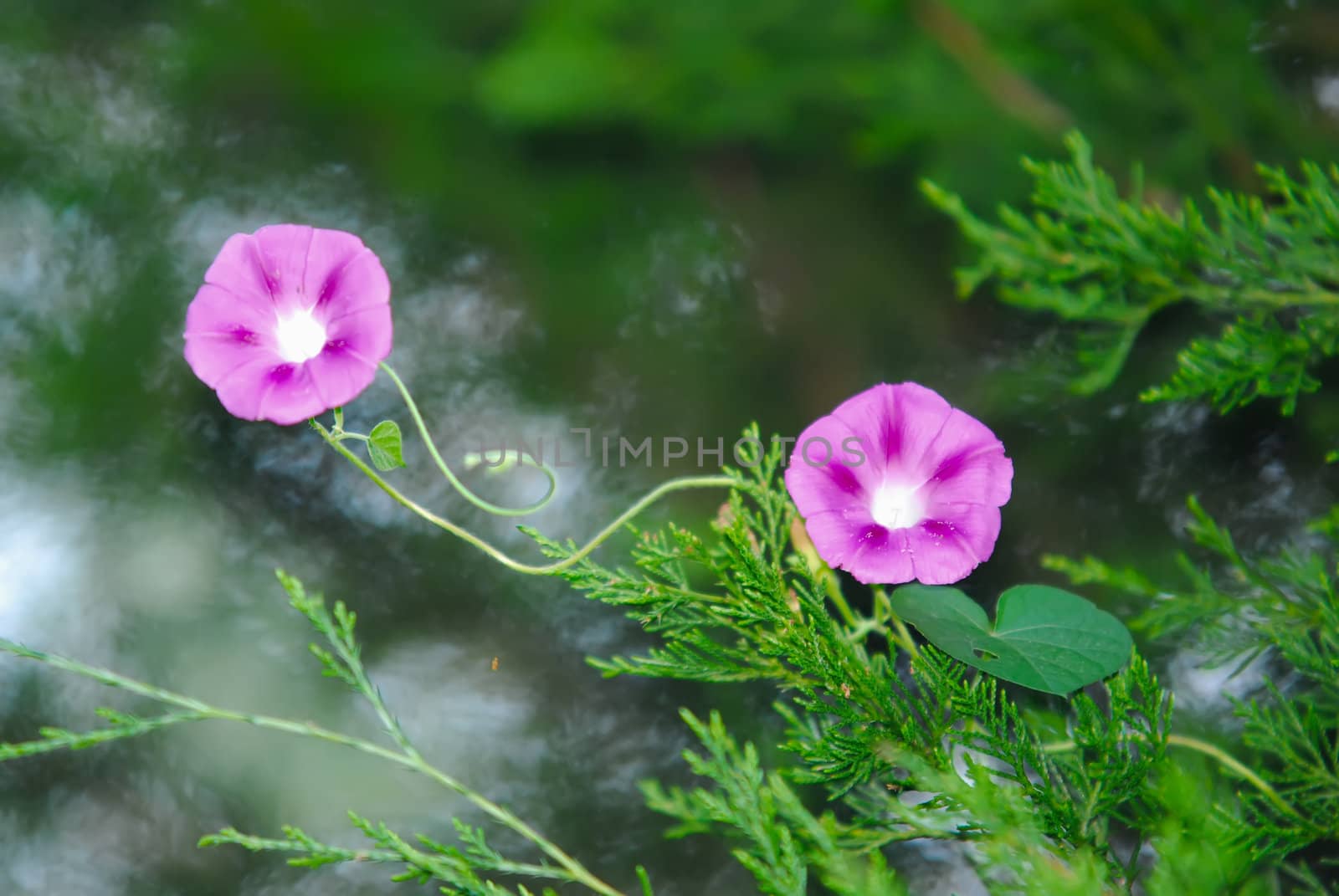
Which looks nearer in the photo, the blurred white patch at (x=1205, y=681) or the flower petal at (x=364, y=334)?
the flower petal at (x=364, y=334)

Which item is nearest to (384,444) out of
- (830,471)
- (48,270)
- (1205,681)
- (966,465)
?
(830,471)

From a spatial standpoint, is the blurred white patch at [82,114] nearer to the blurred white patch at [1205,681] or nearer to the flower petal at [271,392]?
the flower petal at [271,392]

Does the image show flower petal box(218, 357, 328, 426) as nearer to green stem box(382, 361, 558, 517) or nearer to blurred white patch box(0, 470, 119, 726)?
green stem box(382, 361, 558, 517)

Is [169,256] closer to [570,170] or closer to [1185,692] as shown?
[570,170]

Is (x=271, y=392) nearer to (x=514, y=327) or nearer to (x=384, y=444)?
(x=384, y=444)

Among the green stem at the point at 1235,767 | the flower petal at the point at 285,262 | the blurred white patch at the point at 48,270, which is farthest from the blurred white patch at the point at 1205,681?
the blurred white patch at the point at 48,270

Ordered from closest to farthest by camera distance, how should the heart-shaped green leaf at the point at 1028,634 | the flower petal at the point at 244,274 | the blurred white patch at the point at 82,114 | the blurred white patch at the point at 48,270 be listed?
the heart-shaped green leaf at the point at 1028,634 → the flower petal at the point at 244,274 → the blurred white patch at the point at 48,270 → the blurred white patch at the point at 82,114

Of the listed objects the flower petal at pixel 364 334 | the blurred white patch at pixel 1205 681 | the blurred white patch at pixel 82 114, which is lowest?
the blurred white patch at pixel 1205 681

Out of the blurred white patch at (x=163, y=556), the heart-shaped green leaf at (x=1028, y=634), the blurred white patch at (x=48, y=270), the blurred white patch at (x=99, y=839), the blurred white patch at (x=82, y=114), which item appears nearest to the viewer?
the heart-shaped green leaf at (x=1028, y=634)
